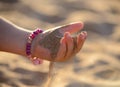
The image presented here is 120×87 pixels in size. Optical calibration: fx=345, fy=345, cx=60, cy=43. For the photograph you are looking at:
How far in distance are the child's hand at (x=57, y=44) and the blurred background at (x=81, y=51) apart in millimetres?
414

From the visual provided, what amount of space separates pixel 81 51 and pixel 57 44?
2.37ft

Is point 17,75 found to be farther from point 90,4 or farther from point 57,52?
point 90,4

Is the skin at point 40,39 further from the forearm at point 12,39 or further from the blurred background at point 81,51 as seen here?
the blurred background at point 81,51

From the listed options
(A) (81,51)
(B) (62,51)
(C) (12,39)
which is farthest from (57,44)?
(A) (81,51)

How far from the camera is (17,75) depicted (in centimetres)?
175

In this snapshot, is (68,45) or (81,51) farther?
(81,51)

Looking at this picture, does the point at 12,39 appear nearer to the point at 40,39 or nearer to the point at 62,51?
the point at 40,39

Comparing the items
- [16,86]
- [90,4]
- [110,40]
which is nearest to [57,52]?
[16,86]

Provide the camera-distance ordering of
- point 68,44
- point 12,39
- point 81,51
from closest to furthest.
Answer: point 68,44
point 12,39
point 81,51

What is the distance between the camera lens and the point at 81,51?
200 centimetres

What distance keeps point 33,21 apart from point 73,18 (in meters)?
0.27

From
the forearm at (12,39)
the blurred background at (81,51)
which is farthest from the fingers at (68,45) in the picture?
the blurred background at (81,51)

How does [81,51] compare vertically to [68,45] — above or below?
above

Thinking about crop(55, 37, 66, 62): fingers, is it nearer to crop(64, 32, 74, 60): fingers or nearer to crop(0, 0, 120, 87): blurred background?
crop(64, 32, 74, 60): fingers
